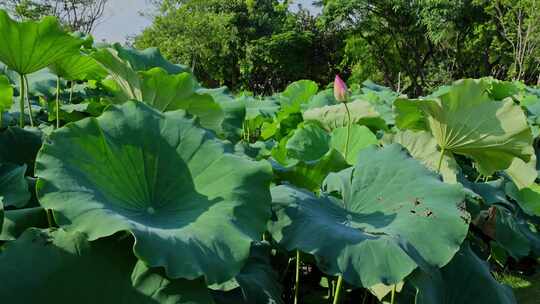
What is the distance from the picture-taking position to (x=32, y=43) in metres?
1.31

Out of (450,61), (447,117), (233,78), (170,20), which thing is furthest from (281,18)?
(447,117)

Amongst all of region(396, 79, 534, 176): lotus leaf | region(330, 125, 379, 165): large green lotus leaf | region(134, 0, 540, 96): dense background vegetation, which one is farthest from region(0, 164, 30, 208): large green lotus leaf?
region(134, 0, 540, 96): dense background vegetation

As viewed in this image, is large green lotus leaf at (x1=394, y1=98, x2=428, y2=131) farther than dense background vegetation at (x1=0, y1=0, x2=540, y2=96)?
No

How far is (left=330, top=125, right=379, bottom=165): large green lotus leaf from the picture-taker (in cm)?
206

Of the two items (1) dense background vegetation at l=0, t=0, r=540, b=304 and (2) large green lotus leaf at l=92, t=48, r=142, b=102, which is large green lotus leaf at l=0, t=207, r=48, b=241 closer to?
(1) dense background vegetation at l=0, t=0, r=540, b=304

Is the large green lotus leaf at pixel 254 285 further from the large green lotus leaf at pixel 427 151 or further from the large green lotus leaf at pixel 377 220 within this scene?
the large green lotus leaf at pixel 427 151

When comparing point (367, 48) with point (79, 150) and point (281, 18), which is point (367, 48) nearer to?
point (281, 18)

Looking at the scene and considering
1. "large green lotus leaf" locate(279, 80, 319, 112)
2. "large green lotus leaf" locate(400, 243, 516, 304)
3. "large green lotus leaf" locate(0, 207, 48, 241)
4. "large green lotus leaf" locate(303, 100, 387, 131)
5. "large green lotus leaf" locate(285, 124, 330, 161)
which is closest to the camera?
"large green lotus leaf" locate(0, 207, 48, 241)

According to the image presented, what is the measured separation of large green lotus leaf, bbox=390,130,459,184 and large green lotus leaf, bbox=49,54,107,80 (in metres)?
1.20

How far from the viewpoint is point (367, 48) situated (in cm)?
2438

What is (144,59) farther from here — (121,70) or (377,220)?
(377,220)

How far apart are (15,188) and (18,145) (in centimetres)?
28

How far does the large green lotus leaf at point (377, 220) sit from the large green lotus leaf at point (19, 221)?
476mm

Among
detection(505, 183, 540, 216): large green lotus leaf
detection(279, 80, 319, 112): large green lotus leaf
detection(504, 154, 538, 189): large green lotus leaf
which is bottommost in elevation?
detection(505, 183, 540, 216): large green lotus leaf
